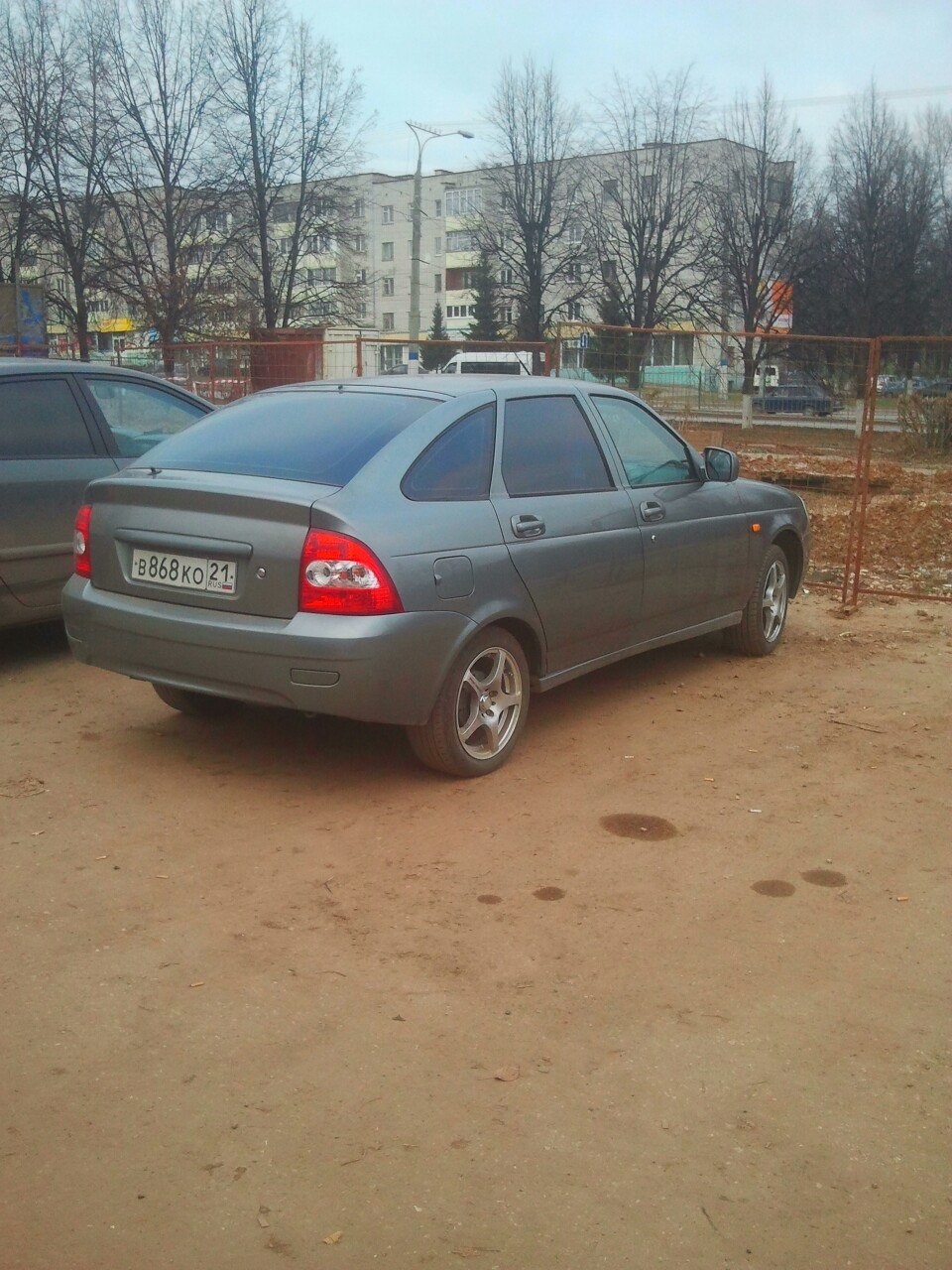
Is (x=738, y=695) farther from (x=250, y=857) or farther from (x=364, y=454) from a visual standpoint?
(x=250, y=857)

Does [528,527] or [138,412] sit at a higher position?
[138,412]

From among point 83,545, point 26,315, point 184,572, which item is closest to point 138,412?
point 83,545

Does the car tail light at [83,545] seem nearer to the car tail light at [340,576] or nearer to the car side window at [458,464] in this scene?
the car tail light at [340,576]

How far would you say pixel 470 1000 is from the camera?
3480 mm

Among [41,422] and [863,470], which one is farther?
[863,470]

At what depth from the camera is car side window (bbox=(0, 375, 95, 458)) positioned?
677 cm

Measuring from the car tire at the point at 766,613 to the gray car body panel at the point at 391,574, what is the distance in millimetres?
1531

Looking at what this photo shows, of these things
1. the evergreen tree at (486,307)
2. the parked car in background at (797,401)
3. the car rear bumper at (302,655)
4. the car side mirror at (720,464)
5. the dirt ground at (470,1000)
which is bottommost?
the dirt ground at (470,1000)

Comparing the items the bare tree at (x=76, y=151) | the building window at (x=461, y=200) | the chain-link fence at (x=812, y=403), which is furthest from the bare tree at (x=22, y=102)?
the building window at (x=461, y=200)

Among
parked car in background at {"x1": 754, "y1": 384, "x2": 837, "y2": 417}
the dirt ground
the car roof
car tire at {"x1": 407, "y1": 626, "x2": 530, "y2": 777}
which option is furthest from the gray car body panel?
parked car in background at {"x1": 754, "y1": 384, "x2": 837, "y2": 417}

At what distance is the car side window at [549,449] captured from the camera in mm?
5641

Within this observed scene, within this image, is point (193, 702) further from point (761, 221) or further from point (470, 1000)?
point (761, 221)

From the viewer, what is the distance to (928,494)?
50.8ft

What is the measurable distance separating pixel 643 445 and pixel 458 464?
1613 mm
